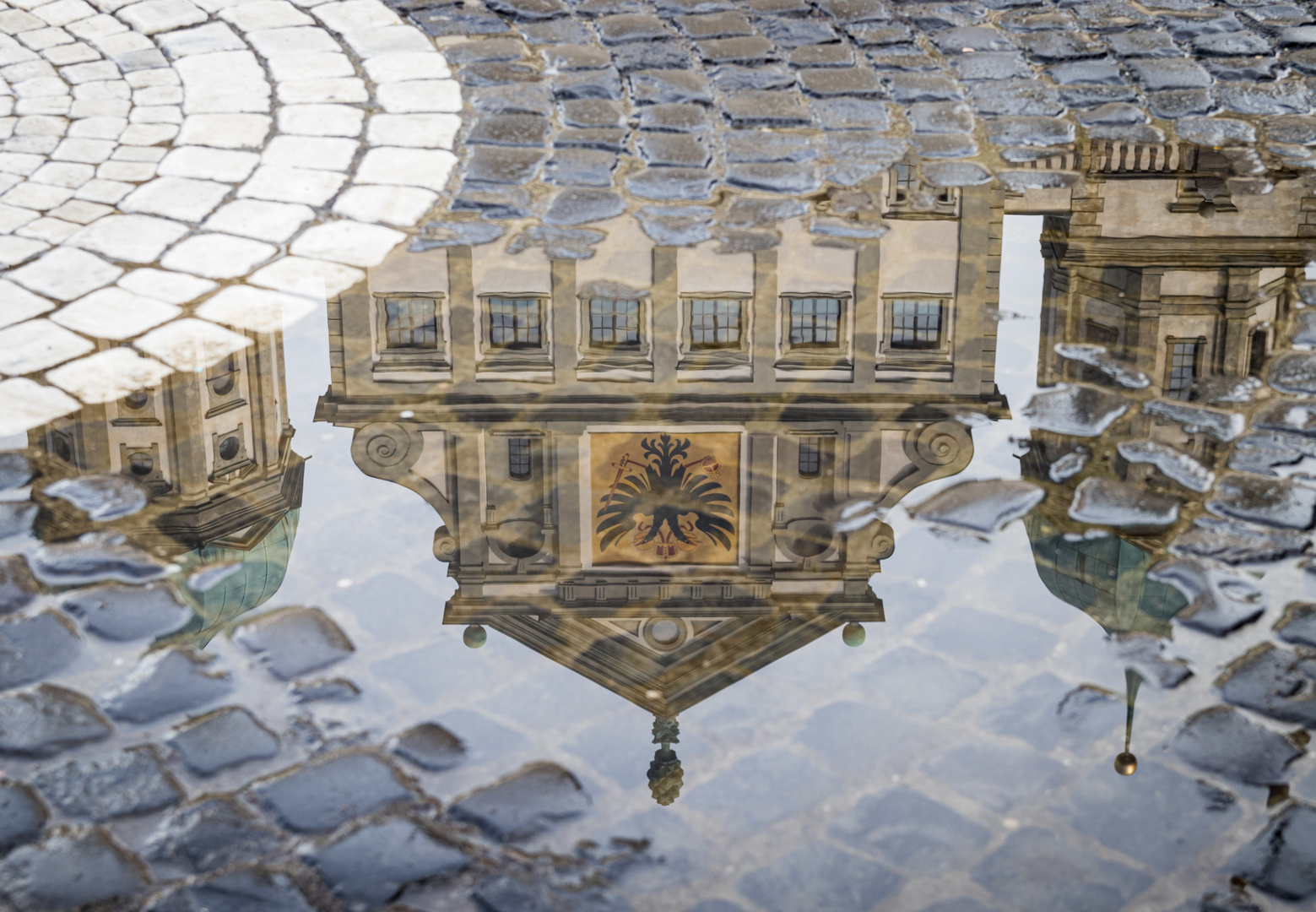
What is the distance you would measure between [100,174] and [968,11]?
565 cm

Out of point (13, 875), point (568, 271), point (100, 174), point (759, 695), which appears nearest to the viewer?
point (13, 875)

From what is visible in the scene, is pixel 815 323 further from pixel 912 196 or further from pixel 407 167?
pixel 407 167

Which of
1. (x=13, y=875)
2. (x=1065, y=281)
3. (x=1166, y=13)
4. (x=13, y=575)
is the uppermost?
(x=1166, y=13)

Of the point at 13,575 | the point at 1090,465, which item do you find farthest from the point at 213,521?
the point at 1090,465

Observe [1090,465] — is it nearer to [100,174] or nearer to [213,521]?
[213,521]

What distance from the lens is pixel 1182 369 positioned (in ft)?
17.6

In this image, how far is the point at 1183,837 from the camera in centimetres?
315

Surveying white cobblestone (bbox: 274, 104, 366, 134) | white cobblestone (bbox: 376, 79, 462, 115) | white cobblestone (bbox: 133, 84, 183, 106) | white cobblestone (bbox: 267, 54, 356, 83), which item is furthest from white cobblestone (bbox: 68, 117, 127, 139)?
white cobblestone (bbox: 376, 79, 462, 115)

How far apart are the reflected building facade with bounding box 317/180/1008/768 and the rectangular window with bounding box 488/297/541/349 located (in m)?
0.01

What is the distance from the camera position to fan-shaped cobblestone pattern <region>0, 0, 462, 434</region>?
539 cm

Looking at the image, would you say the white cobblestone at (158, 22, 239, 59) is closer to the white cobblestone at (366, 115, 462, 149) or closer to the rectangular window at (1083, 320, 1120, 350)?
the white cobblestone at (366, 115, 462, 149)

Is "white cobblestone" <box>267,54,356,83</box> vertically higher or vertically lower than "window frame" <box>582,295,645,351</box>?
higher

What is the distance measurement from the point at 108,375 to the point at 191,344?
349 millimetres

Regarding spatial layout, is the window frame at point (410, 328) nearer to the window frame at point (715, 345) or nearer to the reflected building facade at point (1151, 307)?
the window frame at point (715, 345)
